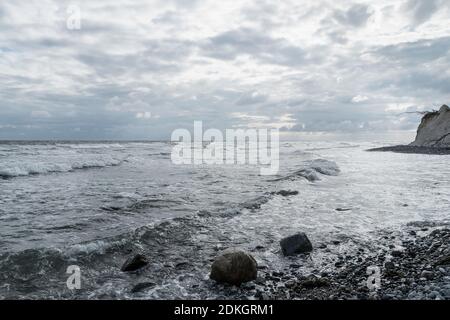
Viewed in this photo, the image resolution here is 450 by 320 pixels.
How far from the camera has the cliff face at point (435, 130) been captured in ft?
130

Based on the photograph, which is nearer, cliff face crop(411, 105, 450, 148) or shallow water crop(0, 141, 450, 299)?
shallow water crop(0, 141, 450, 299)

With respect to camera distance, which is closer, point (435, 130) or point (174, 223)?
point (174, 223)

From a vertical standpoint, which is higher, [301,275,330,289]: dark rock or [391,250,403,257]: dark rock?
[391,250,403,257]: dark rock

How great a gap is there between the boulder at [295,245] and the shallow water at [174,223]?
8.3 inches

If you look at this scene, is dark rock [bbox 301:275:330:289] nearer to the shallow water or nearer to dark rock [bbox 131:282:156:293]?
the shallow water

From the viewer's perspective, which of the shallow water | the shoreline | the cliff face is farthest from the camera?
the cliff face

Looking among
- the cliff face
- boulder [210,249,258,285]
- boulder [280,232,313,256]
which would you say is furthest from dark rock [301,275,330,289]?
the cliff face

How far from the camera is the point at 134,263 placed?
20.3ft

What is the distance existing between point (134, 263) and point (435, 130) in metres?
45.7

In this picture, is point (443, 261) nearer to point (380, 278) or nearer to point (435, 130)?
point (380, 278)

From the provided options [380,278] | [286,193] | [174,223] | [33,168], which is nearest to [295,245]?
[380,278]

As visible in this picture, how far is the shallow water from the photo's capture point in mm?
5797

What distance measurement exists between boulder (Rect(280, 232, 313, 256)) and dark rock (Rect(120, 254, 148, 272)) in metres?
2.95
